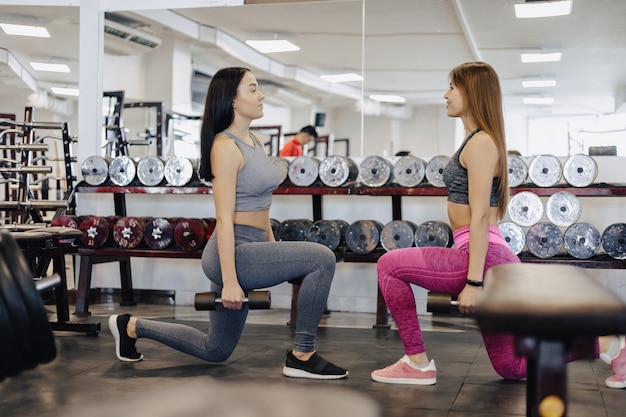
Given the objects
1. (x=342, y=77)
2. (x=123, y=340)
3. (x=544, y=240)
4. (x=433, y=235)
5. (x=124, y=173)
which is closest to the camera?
(x=123, y=340)

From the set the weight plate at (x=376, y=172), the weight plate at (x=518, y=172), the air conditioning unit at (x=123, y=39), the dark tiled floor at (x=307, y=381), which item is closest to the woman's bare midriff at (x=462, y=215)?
the dark tiled floor at (x=307, y=381)

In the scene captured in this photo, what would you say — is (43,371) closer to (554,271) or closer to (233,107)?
(233,107)

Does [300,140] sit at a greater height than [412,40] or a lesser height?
lesser

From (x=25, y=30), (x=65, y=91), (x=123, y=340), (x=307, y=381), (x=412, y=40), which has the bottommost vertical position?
(x=307, y=381)

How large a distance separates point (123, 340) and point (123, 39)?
3.55 m

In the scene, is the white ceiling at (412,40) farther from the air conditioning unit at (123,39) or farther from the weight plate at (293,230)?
the weight plate at (293,230)

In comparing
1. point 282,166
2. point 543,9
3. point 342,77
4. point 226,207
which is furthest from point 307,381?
point 543,9

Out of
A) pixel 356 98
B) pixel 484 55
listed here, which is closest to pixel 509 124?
pixel 484 55

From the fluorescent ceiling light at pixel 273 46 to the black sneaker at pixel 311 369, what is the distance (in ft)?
11.4

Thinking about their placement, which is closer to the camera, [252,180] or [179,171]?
[252,180]

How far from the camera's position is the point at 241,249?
3037 mm

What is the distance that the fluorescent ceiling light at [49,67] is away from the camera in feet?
21.0

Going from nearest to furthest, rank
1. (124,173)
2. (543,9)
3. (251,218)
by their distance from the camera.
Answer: (251,218)
(124,173)
(543,9)

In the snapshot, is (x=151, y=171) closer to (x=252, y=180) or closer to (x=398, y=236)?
(x=398, y=236)
